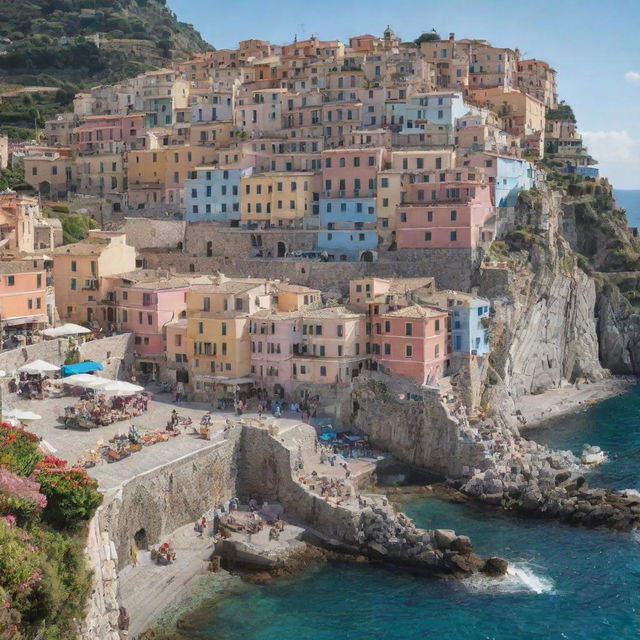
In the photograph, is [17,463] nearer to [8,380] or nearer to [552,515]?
[8,380]

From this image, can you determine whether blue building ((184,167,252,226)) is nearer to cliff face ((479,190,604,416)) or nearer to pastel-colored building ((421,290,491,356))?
cliff face ((479,190,604,416))

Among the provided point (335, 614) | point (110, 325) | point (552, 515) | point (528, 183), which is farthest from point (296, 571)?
point (528, 183)

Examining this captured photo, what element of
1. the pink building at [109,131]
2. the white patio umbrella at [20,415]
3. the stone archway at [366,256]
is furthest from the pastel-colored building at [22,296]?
the pink building at [109,131]

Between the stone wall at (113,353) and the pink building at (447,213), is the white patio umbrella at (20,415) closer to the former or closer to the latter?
the stone wall at (113,353)

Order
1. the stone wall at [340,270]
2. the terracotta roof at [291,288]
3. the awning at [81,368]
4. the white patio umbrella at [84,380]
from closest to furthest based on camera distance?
the white patio umbrella at [84,380]
the awning at [81,368]
the terracotta roof at [291,288]
the stone wall at [340,270]

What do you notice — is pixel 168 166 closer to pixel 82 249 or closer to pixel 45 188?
pixel 45 188
